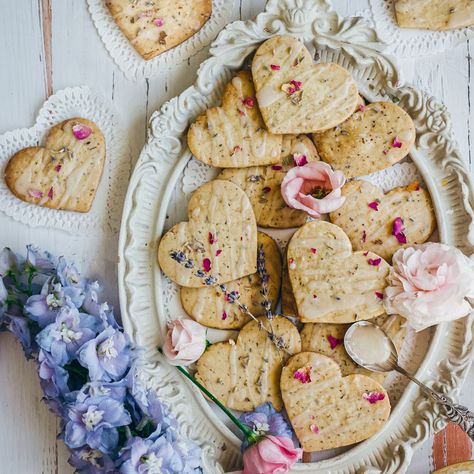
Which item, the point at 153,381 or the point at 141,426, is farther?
the point at 153,381

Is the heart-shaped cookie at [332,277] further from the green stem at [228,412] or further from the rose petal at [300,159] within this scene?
the green stem at [228,412]

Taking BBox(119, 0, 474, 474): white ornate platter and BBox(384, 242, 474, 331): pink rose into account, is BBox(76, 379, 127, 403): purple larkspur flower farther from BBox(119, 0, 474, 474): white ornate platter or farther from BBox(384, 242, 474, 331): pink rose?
BBox(384, 242, 474, 331): pink rose

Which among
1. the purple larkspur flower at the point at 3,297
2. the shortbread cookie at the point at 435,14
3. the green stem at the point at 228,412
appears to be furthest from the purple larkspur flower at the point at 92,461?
the shortbread cookie at the point at 435,14

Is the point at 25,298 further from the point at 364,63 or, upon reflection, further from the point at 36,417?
the point at 364,63

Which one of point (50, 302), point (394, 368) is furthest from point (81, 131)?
point (394, 368)

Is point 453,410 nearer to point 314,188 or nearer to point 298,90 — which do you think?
point 314,188

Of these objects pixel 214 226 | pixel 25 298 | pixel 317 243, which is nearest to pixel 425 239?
pixel 317 243
